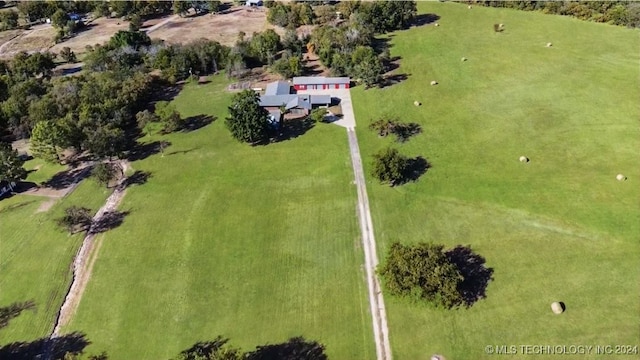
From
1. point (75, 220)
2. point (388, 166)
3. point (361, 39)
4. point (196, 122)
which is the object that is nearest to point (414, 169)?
point (388, 166)

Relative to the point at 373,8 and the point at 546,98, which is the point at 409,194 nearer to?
the point at 546,98

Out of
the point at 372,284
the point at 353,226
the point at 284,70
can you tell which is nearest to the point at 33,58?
the point at 284,70

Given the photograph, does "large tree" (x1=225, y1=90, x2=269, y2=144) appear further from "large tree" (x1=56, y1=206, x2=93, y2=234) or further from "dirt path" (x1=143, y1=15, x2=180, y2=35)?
"dirt path" (x1=143, y1=15, x2=180, y2=35)

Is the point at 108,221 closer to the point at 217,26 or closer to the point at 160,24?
the point at 217,26

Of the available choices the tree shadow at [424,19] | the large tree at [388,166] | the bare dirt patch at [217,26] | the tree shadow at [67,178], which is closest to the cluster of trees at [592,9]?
the tree shadow at [424,19]

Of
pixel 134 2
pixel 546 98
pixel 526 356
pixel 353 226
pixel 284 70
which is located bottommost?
pixel 526 356
